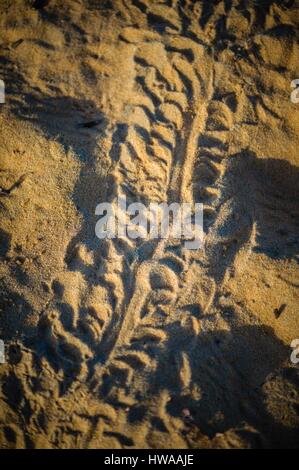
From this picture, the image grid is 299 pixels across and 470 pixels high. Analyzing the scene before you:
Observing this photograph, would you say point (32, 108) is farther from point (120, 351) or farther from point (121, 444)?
point (121, 444)

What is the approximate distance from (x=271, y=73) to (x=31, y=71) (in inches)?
87.9

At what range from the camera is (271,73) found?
328 centimetres

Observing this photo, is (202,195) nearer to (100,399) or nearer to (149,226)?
(149,226)

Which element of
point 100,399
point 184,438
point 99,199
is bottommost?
point 184,438

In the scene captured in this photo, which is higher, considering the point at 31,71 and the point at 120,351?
the point at 31,71

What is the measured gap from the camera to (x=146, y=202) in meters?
3.21

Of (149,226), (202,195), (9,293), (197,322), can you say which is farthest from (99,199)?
(197,322)

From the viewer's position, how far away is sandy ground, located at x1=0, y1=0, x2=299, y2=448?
9.77 feet

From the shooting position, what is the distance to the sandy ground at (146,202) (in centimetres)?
298

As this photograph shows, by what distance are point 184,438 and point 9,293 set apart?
1.93 metres
